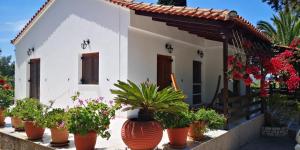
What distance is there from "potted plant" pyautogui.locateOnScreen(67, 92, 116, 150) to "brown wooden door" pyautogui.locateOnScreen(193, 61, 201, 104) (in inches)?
329

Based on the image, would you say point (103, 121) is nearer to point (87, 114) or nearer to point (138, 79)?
point (87, 114)

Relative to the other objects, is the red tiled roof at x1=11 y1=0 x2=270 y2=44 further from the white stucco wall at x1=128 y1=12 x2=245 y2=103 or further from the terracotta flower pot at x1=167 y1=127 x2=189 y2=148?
the terracotta flower pot at x1=167 y1=127 x2=189 y2=148

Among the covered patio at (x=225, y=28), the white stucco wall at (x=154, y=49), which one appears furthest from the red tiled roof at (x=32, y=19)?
the white stucco wall at (x=154, y=49)

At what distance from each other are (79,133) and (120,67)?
443 centimetres

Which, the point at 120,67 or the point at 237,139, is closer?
the point at 237,139

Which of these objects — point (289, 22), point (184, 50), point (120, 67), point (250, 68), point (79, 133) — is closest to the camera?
point (79, 133)

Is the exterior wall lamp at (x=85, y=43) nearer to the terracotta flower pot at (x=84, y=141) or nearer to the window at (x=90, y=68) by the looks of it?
the window at (x=90, y=68)

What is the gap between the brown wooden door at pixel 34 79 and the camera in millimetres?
12845

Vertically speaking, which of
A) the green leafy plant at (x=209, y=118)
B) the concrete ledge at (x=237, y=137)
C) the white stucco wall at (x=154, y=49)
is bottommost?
the concrete ledge at (x=237, y=137)

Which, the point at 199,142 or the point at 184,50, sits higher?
the point at 184,50

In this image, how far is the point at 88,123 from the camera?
518cm

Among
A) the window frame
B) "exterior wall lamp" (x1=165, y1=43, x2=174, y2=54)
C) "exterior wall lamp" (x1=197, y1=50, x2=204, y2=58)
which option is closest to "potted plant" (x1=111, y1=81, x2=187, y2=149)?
the window frame

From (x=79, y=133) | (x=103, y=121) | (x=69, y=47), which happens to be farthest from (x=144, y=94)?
(x=69, y=47)

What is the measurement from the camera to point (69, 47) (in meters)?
11.2
